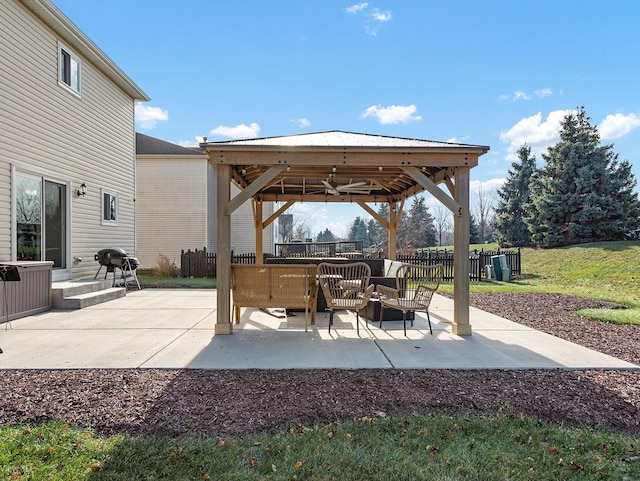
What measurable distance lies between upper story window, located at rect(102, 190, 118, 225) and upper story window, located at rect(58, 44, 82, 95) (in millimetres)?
2984

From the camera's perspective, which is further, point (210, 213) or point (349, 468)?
point (210, 213)

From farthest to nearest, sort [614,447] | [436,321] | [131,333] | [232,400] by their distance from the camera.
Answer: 1. [436,321]
2. [131,333]
3. [232,400]
4. [614,447]

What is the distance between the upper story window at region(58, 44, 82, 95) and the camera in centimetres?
889

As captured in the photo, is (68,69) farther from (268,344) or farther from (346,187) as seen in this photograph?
(268,344)

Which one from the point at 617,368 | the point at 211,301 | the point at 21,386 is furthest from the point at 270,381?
the point at 211,301

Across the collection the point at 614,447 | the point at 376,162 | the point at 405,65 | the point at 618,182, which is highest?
the point at 405,65

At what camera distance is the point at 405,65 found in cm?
1221

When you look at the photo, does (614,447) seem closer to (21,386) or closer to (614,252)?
(21,386)

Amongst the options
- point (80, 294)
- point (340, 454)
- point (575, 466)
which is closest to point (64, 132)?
point (80, 294)

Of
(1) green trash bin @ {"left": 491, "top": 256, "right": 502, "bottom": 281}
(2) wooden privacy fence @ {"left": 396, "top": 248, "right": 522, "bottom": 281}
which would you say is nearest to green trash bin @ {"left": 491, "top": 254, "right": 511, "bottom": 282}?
(1) green trash bin @ {"left": 491, "top": 256, "right": 502, "bottom": 281}

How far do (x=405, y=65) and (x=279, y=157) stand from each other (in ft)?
28.9

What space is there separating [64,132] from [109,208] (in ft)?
9.08

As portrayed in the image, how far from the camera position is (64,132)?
358 inches

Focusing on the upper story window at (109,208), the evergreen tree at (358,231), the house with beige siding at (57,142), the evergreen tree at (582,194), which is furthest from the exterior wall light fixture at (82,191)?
the evergreen tree at (358,231)
